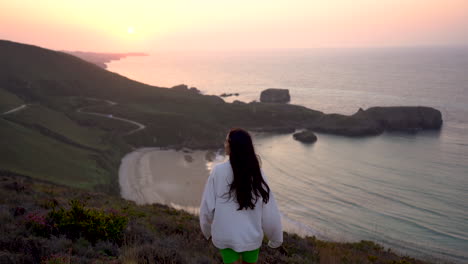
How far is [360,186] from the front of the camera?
143 ft

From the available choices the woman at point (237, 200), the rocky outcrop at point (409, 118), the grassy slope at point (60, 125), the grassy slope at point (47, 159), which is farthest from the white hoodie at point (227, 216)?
the rocky outcrop at point (409, 118)

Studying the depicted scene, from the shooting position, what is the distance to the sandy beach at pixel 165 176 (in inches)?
1468

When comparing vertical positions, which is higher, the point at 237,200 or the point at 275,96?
the point at 237,200

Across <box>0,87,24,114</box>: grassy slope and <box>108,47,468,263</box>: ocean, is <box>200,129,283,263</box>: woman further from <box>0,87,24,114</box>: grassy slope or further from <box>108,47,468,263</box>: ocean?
<box>0,87,24,114</box>: grassy slope

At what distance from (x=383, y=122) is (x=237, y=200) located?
263 ft

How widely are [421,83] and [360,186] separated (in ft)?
371

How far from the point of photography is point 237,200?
4.55 metres

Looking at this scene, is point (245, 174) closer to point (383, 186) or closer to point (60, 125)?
point (383, 186)

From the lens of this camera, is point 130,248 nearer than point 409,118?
Yes

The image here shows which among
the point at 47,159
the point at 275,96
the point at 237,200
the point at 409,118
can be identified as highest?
the point at 237,200

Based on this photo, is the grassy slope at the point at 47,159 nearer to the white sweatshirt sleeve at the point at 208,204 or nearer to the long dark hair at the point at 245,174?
the white sweatshirt sleeve at the point at 208,204

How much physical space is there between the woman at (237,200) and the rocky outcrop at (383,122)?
72.1 m

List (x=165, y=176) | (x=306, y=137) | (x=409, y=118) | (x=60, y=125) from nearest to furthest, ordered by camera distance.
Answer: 1. (x=165, y=176)
2. (x=60, y=125)
3. (x=306, y=137)
4. (x=409, y=118)

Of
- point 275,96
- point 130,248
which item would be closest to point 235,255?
point 130,248
